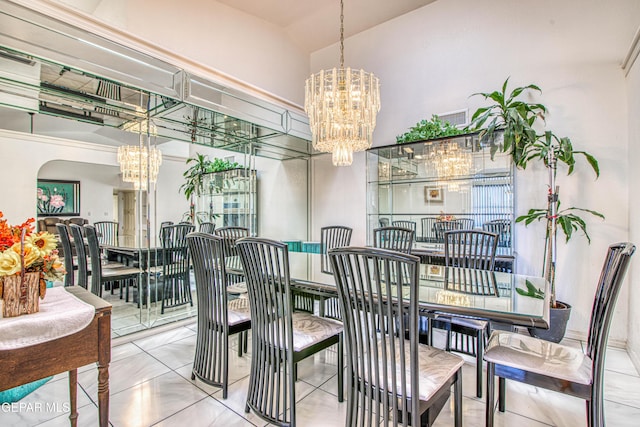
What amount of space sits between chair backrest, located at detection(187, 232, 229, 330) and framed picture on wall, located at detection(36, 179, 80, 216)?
5.75 feet

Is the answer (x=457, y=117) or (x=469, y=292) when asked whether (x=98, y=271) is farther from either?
(x=457, y=117)

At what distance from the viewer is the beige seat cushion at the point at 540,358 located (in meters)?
1.39

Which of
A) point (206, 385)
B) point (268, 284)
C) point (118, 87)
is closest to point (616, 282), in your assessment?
point (268, 284)

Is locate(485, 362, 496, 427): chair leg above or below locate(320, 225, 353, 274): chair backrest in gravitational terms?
below

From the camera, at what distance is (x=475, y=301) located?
158cm

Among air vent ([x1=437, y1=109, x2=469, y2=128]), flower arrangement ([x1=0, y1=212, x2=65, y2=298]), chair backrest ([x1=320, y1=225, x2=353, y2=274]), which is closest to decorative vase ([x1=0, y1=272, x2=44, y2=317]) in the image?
flower arrangement ([x1=0, y1=212, x2=65, y2=298])

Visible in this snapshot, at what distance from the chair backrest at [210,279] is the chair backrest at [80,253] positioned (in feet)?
5.50

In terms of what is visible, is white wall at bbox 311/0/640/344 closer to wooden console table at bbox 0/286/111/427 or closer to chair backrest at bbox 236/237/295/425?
chair backrest at bbox 236/237/295/425

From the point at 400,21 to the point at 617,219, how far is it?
12.3 ft

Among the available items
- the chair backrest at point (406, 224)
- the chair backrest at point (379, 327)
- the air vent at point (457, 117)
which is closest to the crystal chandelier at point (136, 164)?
the chair backrest at point (379, 327)

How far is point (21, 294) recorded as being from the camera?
122cm

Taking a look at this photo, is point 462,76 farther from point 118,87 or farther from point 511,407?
point 118,87

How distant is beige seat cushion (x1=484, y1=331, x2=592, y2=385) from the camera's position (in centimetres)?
139

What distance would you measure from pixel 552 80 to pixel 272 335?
3890 millimetres
